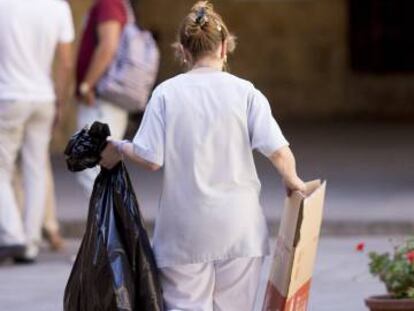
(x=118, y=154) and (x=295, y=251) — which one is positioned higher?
(x=118, y=154)

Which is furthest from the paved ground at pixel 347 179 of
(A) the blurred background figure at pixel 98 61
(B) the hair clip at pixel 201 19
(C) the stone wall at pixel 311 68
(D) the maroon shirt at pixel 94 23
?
(B) the hair clip at pixel 201 19

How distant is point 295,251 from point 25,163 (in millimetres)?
4419

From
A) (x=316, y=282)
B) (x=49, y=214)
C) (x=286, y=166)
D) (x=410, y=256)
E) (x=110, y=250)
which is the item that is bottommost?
(x=316, y=282)

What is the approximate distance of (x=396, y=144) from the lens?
1781cm

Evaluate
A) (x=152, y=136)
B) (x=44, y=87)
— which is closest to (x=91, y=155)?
(x=152, y=136)

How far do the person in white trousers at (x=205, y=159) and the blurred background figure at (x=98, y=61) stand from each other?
3.80 metres

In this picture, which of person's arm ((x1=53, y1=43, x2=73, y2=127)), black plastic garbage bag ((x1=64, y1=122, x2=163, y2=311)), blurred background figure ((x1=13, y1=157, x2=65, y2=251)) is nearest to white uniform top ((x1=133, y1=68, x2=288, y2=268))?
black plastic garbage bag ((x1=64, y1=122, x2=163, y2=311))

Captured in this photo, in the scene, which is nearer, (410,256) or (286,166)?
(286,166)

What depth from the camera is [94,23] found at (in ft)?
32.9

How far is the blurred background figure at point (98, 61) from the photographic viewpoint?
990 cm

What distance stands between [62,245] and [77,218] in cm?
113

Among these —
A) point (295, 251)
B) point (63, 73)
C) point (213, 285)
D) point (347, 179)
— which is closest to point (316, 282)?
point (63, 73)

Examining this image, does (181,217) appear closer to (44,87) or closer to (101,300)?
(101,300)

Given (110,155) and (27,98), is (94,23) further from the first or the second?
(110,155)
